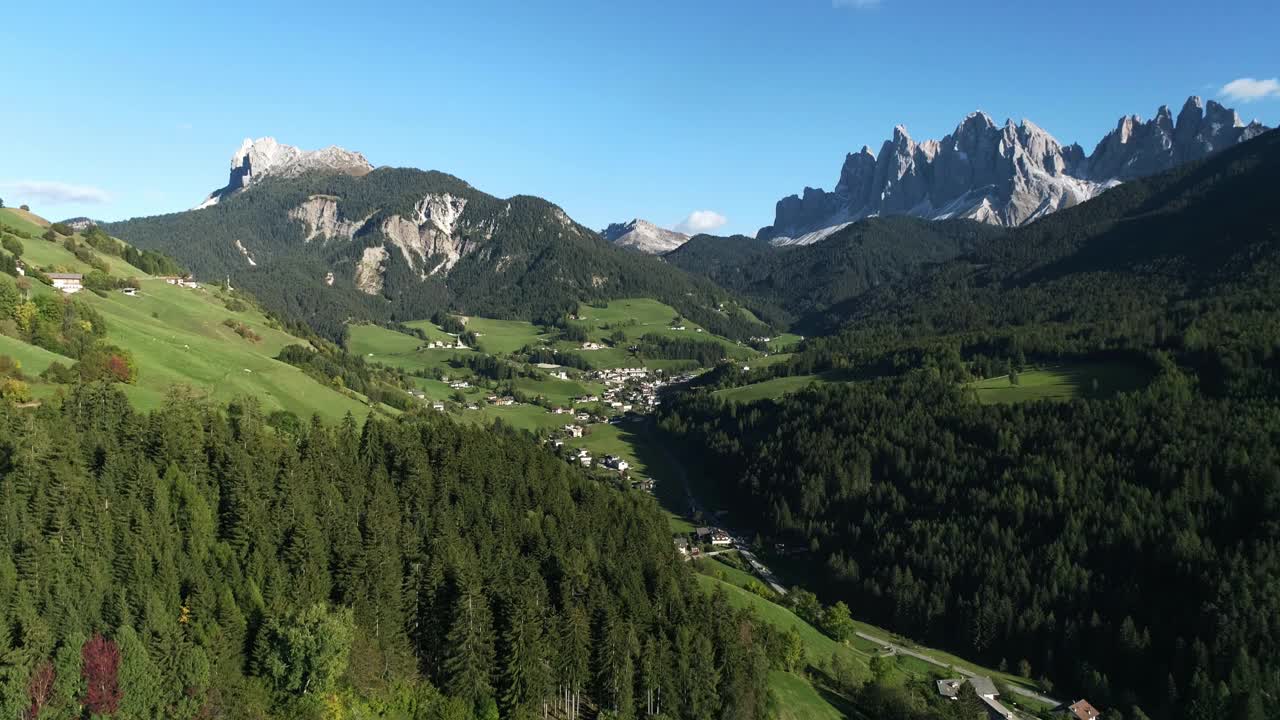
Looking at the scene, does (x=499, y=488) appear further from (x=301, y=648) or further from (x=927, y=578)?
(x=927, y=578)

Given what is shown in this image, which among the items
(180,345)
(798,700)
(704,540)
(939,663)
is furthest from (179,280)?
(939,663)

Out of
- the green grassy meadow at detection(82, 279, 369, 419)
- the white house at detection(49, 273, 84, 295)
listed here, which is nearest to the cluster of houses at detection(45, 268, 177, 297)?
the white house at detection(49, 273, 84, 295)

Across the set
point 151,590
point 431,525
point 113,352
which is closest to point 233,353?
point 113,352

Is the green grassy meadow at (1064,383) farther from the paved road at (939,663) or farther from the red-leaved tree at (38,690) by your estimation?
the red-leaved tree at (38,690)

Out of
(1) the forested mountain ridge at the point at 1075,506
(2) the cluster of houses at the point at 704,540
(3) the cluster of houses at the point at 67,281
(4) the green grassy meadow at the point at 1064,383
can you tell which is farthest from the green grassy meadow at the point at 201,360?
(4) the green grassy meadow at the point at 1064,383

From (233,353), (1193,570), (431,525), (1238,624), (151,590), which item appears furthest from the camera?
(233,353)

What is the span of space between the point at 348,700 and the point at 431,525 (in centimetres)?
1766

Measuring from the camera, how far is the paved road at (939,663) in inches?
3187

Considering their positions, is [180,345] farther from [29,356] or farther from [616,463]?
[616,463]

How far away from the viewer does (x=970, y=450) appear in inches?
4985

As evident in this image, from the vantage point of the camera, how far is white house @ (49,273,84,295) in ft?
337

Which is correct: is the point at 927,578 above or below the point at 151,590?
below

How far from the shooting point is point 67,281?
10488 cm

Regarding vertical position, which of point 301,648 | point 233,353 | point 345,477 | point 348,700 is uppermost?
point 233,353
